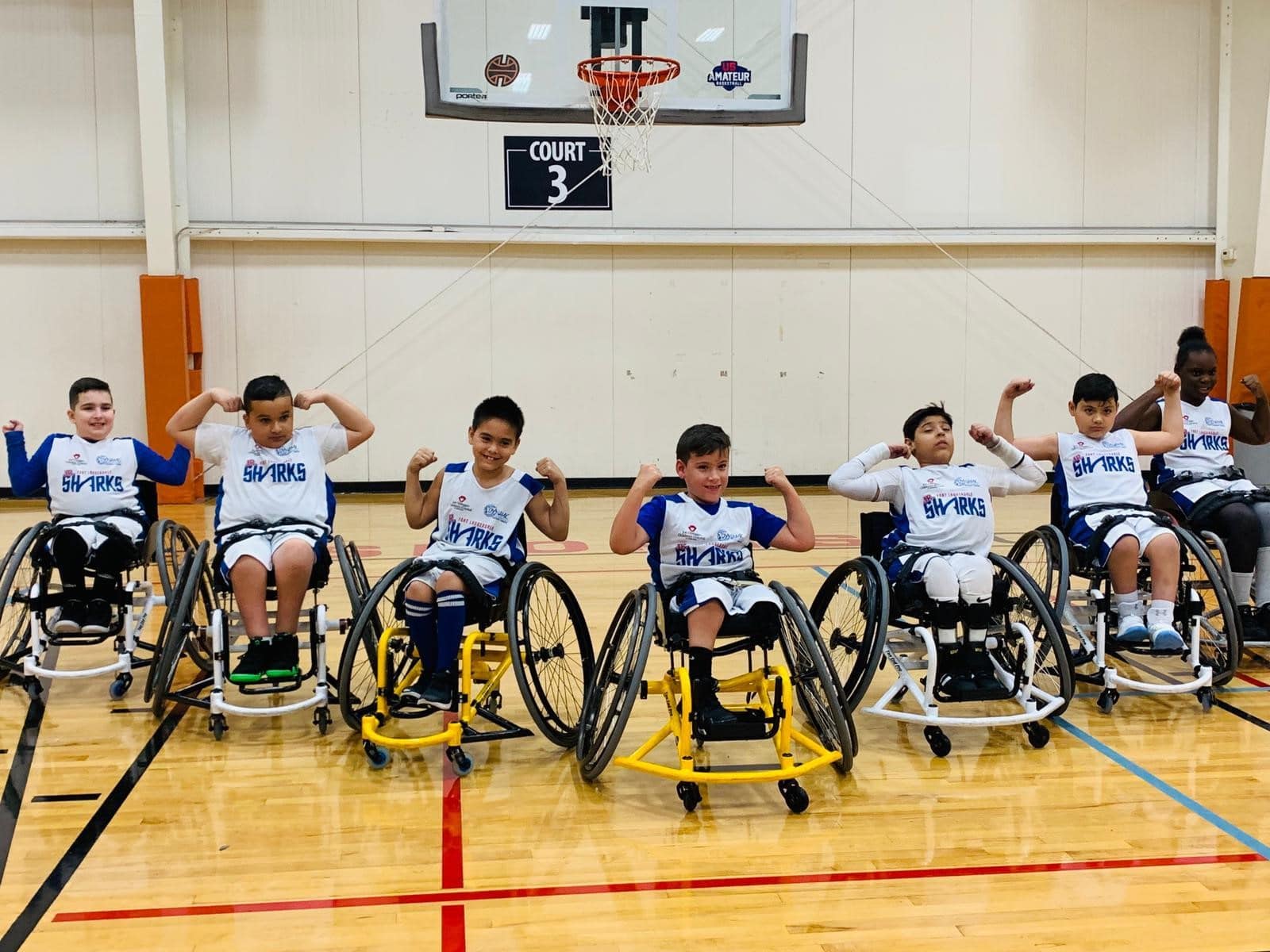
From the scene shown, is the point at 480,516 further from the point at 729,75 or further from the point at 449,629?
the point at 729,75

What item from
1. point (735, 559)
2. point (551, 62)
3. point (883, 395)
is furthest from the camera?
point (883, 395)

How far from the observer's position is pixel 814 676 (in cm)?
329

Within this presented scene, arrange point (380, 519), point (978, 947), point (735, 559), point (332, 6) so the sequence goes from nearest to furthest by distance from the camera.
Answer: point (978, 947)
point (735, 559)
point (380, 519)
point (332, 6)

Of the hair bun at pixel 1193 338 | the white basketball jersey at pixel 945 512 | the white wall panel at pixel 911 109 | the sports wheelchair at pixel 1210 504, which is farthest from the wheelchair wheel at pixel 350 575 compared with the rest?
the white wall panel at pixel 911 109

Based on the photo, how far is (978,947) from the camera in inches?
93.4

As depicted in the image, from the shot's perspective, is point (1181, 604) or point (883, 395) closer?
point (1181, 604)

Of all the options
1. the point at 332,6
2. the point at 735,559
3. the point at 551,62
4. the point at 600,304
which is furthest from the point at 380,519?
the point at 735,559

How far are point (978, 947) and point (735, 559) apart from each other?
1329 mm

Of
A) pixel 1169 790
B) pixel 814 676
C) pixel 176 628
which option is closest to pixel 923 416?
pixel 814 676

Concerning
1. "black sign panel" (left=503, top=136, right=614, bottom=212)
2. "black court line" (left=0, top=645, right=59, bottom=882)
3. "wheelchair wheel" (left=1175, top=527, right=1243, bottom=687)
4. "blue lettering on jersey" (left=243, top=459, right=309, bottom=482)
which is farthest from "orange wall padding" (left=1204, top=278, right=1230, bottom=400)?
"black court line" (left=0, top=645, right=59, bottom=882)

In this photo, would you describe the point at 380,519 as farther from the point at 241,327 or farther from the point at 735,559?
the point at 735,559

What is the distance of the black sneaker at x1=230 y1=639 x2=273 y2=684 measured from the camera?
3.53 meters

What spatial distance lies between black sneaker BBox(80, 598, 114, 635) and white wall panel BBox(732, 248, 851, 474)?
6117mm

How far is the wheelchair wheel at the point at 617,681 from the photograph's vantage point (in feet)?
9.93
